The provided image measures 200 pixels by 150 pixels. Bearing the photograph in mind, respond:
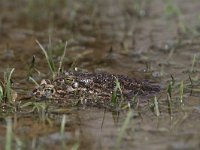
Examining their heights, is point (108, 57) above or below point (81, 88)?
above

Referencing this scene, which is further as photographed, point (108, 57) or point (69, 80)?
point (108, 57)

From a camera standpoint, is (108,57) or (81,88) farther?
(108,57)

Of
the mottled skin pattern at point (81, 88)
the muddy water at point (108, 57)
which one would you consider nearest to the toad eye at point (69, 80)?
the mottled skin pattern at point (81, 88)

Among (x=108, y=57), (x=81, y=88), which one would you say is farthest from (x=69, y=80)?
(x=108, y=57)

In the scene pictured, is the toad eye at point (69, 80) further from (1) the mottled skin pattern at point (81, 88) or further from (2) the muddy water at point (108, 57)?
(2) the muddy water at point (108, 57)

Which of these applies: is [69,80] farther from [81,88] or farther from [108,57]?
[108,57]

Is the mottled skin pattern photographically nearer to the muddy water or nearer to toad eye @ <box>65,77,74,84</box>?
toad eye @ <box>65,77,74,84</box>

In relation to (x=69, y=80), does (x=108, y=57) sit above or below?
above

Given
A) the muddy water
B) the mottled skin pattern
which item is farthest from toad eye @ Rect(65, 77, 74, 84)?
the muddy water
